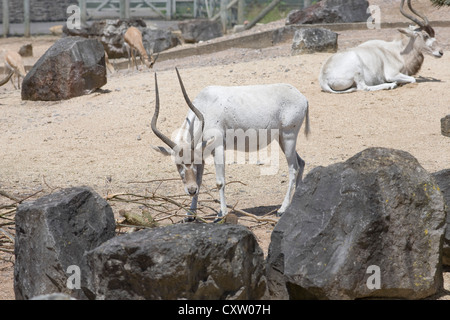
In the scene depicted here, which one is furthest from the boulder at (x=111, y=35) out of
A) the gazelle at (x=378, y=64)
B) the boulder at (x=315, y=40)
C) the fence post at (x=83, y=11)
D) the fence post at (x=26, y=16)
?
the gazelle at (x=378, y=64)

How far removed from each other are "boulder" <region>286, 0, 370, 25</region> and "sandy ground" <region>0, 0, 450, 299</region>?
398cm

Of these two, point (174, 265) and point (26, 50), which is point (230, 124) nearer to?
point (174, 265)

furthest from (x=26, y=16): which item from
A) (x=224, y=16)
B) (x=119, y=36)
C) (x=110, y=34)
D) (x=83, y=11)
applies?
(x=224, y=16)

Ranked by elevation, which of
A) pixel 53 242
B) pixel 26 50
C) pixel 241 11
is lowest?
pixel 26 50

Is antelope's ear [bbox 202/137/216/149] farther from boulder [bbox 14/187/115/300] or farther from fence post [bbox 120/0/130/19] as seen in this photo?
fence post [bbox 120/0/130/19]

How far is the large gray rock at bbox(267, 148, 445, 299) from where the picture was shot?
3.90m

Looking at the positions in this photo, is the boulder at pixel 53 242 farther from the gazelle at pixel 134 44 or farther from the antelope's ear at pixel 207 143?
the gazelle at pixel 134 44

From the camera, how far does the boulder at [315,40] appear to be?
12734mm

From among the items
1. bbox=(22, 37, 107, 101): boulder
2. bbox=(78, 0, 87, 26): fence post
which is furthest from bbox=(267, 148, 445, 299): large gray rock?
bbox=(78, 0, 87, 26): fence post

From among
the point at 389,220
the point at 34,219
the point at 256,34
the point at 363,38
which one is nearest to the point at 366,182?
the point at 389,220

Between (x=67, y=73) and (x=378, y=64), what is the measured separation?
17.4ft

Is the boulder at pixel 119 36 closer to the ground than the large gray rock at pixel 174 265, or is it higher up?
closer to the ground

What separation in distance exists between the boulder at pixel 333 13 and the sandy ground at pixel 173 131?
398cm

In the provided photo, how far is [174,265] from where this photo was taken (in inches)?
139
